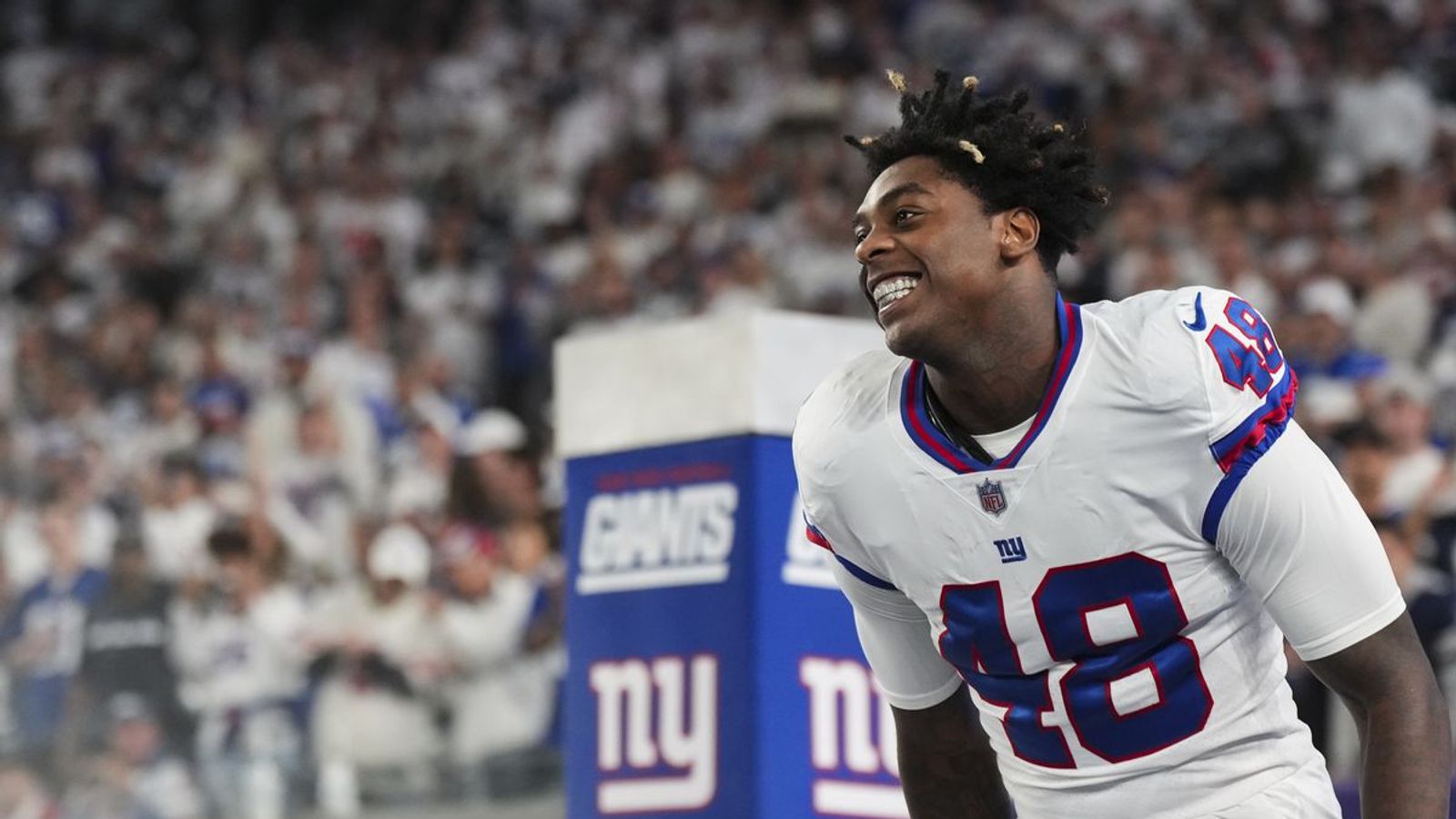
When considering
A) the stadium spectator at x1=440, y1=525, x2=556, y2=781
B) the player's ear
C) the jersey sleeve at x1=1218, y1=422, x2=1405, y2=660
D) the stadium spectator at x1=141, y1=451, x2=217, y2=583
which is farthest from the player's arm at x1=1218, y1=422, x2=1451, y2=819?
the stadium spectator at x1=141, y1=451, x2=217, y2=583

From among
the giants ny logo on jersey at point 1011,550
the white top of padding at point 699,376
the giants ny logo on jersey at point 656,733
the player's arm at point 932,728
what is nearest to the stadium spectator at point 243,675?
the giants ny logo on jersey at point 656,733

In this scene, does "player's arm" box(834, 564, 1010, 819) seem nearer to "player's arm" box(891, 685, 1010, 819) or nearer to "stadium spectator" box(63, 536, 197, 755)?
"player's arm" box(891, 685, 1010, 819)

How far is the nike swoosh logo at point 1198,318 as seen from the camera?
2.73 m

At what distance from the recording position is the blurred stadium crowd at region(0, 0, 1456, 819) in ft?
23.0

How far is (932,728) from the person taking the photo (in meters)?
3.17

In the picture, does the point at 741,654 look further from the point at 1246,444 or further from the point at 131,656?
the point at 131,656

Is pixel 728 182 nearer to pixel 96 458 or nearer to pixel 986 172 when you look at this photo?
pixel 96 458

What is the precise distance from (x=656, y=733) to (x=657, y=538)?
40 cm

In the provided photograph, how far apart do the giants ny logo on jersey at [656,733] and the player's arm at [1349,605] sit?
69.4 inches

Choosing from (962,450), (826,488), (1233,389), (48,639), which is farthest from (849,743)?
(48,639)

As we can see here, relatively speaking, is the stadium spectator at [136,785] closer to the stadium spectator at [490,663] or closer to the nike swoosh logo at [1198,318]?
the stadium spectator at [490,663]

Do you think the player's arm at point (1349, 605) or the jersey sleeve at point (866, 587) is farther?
the jersey sleeve at point (866, 587)

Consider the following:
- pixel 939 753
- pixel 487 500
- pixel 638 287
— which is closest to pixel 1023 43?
pixel 638 287

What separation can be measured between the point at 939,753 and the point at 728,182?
7.84 m
